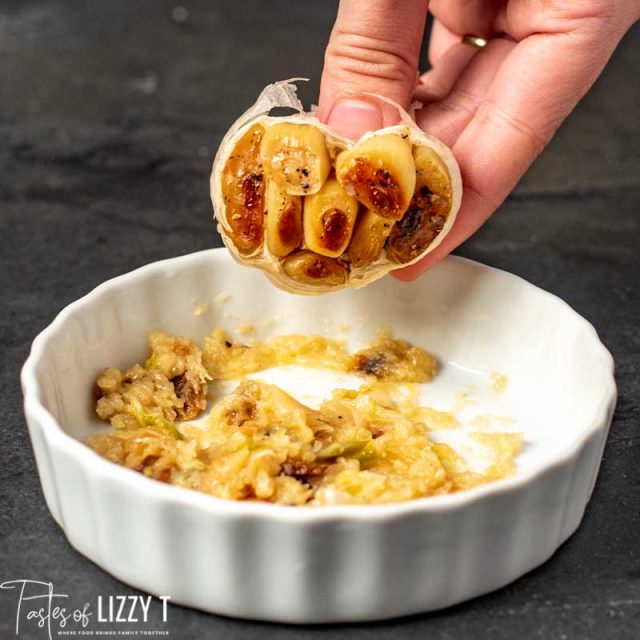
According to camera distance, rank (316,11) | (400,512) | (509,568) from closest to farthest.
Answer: (400,512), (509,568), (316,11)

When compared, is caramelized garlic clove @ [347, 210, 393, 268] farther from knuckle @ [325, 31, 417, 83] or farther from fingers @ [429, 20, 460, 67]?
fingers @ [429, 20, 460, 67]

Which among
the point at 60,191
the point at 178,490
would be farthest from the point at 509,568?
the point at 60,191


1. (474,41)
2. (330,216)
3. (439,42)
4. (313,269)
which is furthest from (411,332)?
(439,42)

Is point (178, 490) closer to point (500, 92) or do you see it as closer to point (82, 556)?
point (82, 556)

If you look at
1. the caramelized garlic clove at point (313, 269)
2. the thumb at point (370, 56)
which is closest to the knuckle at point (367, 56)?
the thumb at point (370, 56)

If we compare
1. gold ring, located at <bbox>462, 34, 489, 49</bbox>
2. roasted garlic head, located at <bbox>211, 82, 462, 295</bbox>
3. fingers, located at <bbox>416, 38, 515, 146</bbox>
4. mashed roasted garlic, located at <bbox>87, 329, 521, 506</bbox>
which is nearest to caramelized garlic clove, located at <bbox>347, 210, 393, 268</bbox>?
roasted garlic head, located at <bbox>211, 82, 462, 295</bbox>

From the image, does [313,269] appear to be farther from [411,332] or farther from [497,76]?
[497,76]

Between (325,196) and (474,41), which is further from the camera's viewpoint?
(474,41)
